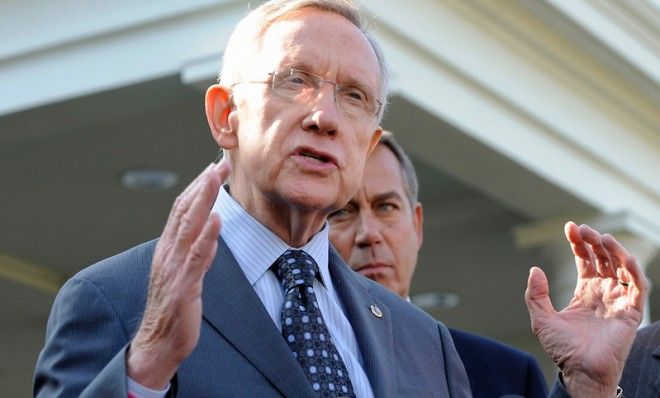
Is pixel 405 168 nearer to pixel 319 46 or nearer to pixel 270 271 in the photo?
pixel 319 46

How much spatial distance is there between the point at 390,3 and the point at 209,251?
5.91 meters

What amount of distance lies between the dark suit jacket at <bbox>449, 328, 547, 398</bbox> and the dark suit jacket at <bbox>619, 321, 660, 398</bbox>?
62 cm

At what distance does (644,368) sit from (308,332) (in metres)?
1.48

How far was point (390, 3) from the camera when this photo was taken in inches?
339

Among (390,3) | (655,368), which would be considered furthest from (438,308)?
(655,368)

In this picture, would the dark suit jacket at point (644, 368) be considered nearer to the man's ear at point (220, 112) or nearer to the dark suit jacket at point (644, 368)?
the dark suit jacket at point (644, 368)

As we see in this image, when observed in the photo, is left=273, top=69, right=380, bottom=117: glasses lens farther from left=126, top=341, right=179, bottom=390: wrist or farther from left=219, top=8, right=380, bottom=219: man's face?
left=126, top=341, right=179, bottom=390: wrist

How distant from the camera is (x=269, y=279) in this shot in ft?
11.5

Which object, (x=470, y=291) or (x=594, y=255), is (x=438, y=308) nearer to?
(x=470, y=291)

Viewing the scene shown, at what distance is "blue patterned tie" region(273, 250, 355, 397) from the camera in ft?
10.8

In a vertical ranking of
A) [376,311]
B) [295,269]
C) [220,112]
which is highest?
[220,112]

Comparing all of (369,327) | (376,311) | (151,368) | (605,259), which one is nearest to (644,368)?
(605,259)

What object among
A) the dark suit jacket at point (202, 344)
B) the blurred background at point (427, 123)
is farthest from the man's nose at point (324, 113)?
the blurred background at point (427, 123)

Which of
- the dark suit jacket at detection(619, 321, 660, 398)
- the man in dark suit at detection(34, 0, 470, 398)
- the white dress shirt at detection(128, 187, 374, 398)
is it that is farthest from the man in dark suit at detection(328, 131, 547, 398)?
the white dress shirt at detection(128, 187, 374, 398)
